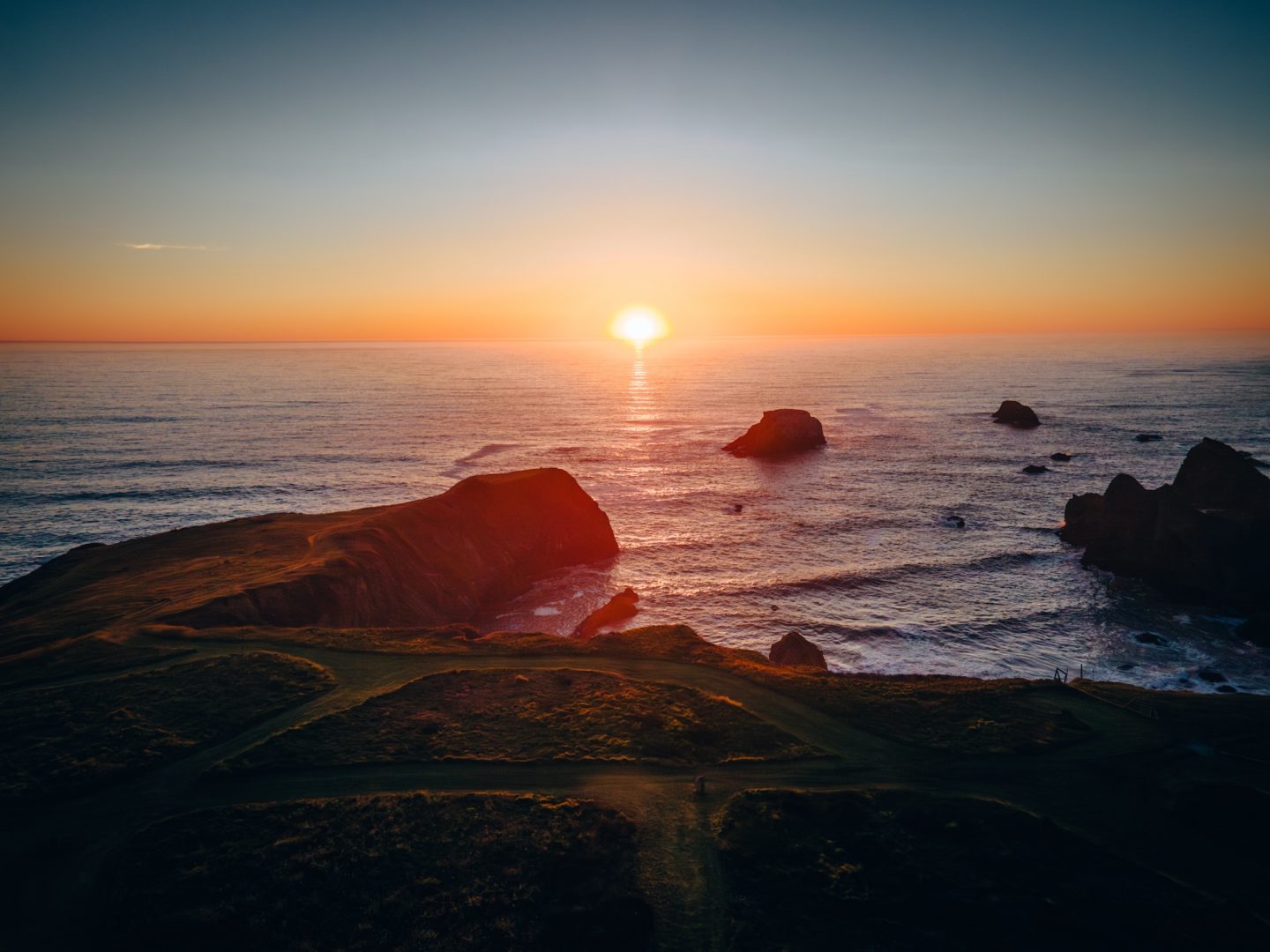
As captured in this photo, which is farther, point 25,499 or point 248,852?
point 25,499

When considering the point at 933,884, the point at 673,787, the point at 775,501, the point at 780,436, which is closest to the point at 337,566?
the point at 673,787

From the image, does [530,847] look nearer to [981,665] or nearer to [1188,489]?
[981,665]

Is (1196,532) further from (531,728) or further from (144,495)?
(144,495)

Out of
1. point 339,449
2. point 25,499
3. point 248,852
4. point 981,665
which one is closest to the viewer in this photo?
point 248,852

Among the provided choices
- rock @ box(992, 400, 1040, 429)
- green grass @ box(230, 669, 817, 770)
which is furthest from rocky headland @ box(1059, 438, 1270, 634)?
rock @ box(992, 400, 1040, 429)

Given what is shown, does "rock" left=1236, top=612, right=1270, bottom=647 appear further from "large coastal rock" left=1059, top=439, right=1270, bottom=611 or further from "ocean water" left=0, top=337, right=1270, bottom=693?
"large coastal rock" left=1059, top=439, right=1270, bottom=611

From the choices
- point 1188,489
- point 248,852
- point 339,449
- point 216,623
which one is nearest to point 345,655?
point 216,623
